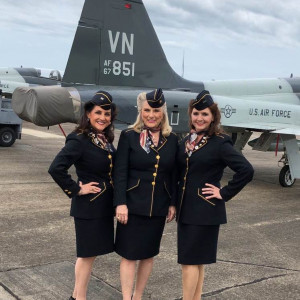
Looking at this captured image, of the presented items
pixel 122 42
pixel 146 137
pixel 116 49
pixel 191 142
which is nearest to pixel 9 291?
pixel 146 137

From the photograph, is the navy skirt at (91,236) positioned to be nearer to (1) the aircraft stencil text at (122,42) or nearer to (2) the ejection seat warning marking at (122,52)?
(2) the ejection seat warning marking at (122,52)

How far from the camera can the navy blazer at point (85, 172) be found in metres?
3.15

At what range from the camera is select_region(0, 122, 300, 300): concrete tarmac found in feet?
12.8

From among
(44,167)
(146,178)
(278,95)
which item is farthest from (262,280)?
(278,95)

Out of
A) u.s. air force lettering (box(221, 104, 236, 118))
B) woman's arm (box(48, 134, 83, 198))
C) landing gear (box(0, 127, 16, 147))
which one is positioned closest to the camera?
woman's arm (box(48, 134, 83, 198))

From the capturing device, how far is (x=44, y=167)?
1065 centimetres

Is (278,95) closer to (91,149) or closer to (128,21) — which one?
(128,21)

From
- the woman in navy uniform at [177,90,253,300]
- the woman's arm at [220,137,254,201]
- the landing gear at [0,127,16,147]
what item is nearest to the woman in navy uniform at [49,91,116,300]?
the woman in navy uniform at [177,90,253,300]

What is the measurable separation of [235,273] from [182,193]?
1653mm

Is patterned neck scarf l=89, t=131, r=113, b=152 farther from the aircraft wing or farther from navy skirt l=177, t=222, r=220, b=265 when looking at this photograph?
the aircraft wing

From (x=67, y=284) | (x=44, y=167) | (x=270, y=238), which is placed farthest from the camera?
(x=44, y=167)

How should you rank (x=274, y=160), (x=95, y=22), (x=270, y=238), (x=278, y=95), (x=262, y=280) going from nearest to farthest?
(x=262, y=280) → (x=270, y=238) → (x=95, y=22) → (x=278, y=95) → (x=274, y=160)

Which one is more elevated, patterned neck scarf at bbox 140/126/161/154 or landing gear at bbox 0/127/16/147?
patterned neck scarf at bbox 140/126/161/154

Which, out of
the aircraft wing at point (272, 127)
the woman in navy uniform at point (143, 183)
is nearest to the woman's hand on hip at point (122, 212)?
the woman in navy uniform at point (143, 183)
